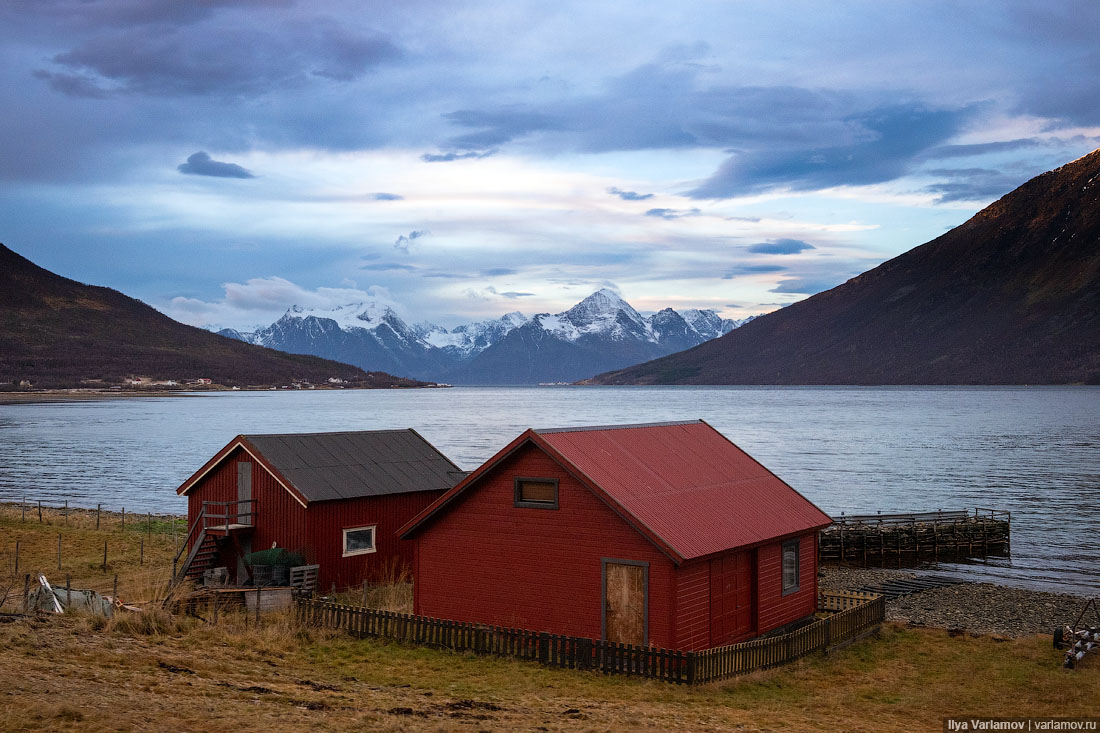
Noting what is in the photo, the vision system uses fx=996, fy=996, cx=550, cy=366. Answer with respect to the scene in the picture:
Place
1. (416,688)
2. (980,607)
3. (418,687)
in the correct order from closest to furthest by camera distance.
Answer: (416,688) < (418,687) < (980,607)

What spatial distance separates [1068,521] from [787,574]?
1931 inches

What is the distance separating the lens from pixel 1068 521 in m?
69.5

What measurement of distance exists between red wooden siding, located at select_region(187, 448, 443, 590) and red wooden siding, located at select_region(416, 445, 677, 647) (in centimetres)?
636

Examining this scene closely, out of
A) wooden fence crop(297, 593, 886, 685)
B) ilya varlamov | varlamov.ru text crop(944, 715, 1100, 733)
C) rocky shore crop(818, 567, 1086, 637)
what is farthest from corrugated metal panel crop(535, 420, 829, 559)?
rocky shore crop(818, 567, 1086, 637)

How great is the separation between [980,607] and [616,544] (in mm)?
22537

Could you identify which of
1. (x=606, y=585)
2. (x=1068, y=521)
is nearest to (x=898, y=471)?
(x=1068, y=521)

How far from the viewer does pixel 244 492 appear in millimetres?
36156

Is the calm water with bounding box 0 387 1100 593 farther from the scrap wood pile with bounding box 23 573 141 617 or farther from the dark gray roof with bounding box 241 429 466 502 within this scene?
the scrap wood pile with bounding box 23 573 141 617

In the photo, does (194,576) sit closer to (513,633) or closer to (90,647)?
(90,647)

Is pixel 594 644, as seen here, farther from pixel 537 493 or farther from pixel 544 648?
pixel 537 493

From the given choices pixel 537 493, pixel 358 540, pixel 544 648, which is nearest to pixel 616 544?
pixel 537 493

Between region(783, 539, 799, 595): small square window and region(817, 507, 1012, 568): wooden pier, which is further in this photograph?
region(817, 507, 1012, 568): wooden pier

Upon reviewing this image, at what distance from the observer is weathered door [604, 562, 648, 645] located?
83.3ft

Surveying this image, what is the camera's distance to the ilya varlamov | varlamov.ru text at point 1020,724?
67.6ft
